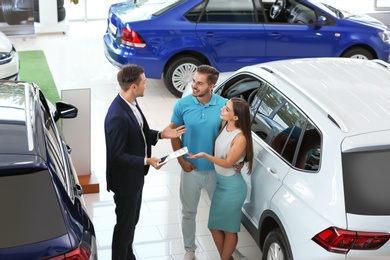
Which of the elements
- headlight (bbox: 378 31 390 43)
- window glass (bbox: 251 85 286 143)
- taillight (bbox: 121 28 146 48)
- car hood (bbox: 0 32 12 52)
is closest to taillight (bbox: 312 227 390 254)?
window glass (bbox: 251 85 286 143)

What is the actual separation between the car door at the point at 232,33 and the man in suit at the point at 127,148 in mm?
4865

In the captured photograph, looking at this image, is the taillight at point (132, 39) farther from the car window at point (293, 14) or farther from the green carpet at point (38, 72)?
the car window at point (293, 14)

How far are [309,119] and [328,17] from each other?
18.5 feet

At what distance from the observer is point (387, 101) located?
A: 18.0 ft

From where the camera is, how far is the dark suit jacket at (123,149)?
5289 mm

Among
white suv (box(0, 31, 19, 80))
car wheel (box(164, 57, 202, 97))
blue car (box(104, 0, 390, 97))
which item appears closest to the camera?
white suv (box(0, 31, 19, 80))

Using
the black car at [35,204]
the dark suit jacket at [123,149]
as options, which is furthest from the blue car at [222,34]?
the black car at [35,204]

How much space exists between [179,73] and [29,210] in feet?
21.4

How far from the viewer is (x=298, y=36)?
34.8 ft

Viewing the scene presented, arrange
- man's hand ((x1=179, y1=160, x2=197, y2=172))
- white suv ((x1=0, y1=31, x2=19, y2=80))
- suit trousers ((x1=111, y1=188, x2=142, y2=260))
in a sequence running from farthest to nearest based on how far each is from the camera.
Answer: white suv ((x1=0, y1=31, x2=19, y2=80)) < man's hand ((x1=179, y1=160, x2=197, y2=172)) < suit trousers ((x1=111, y1=188, x2=142, y2=260))

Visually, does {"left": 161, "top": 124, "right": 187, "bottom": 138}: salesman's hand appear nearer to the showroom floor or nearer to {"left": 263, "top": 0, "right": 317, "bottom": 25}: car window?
the showroom floor

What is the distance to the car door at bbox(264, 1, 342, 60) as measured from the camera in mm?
10562

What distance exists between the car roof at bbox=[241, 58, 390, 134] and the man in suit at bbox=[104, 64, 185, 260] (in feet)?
3.28

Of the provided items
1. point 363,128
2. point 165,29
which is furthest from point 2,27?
point 363,128
